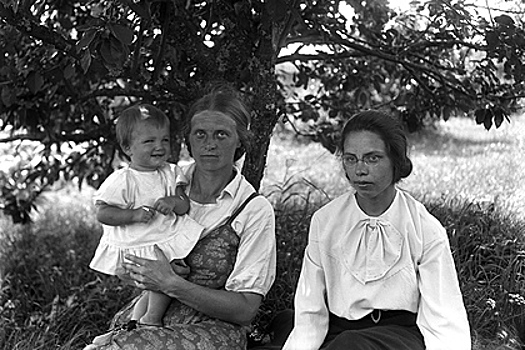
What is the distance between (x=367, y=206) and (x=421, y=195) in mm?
2443

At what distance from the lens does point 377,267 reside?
2877 mm

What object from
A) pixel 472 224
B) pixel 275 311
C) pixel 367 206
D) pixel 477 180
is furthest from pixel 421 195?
pixel 367 206

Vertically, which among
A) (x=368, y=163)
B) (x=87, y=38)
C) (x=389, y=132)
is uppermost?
(x=87, y=38)

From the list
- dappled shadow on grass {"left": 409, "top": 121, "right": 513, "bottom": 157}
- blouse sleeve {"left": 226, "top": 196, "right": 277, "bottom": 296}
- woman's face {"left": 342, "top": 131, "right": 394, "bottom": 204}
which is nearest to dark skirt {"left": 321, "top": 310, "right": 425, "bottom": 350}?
blouse sleeve {"left": 226, "top": 196, "right": 277, "bottom": 296}

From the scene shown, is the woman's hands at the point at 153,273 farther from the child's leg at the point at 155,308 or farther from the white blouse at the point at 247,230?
the white blouse at the point at 247,230

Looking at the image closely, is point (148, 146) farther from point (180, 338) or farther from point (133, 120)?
point (180, 338)

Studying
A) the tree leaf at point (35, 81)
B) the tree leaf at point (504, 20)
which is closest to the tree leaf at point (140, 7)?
the tree leaf at point (35, 81)

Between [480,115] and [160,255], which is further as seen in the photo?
[480,115]

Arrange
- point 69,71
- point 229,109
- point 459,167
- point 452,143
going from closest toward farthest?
point 229,109 → point 69,71 → point 459,167 → point 452,143

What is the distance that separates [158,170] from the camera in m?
3.22

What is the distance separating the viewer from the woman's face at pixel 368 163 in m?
2.82

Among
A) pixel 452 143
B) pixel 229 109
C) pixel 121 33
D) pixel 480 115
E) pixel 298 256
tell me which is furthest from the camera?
pixel 452 143

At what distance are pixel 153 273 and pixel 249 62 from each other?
1.27m

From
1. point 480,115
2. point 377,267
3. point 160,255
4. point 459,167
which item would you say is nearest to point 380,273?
point 377,267
